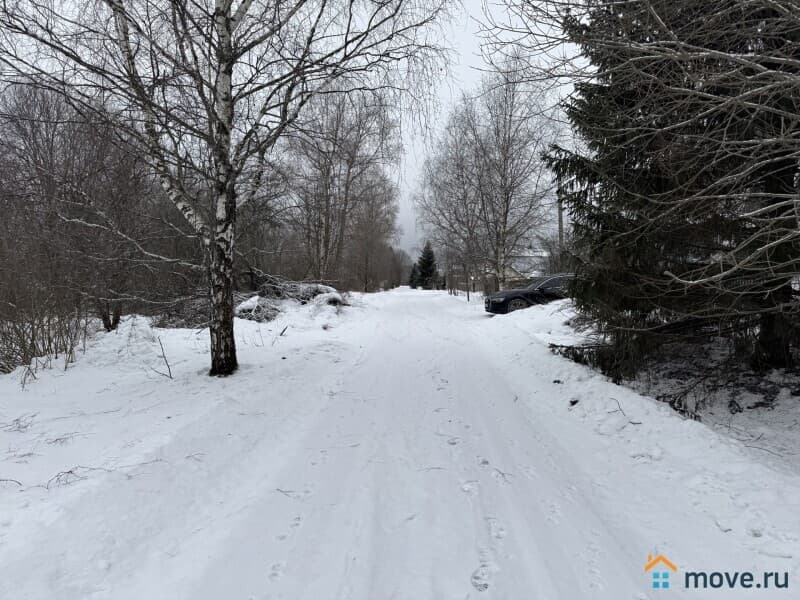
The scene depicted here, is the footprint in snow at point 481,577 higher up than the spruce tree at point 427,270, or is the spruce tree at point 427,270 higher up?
the spruce tree at point 427,270

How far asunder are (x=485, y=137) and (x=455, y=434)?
53.4 ft

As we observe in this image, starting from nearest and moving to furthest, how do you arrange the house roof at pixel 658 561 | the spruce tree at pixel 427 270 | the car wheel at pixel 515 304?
the house roof at pixel 658 561 → the car wheel at pixel 515 304 → the spruce tree at pixel 427 270

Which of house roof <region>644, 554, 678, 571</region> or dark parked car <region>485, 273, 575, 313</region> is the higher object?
dark parked car <region>485, 273, 575, 313</region>

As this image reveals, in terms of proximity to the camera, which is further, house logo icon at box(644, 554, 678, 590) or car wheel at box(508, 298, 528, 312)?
car wheel at box(508, 298, 528, 312)

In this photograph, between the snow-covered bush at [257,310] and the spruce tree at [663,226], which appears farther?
the snow-covered bush at [257,310]

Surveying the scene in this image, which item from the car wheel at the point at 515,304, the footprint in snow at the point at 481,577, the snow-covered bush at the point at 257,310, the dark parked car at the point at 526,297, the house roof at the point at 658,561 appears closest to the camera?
the footprint in snow at the point at 481,577

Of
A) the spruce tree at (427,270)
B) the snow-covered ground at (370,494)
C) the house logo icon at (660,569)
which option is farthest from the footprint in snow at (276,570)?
the spruce tree at (427,270)

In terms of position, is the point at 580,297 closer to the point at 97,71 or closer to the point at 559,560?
the point at 559,560

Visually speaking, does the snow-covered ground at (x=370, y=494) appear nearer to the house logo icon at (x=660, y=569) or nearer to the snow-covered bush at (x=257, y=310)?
the house logo icon at (x=660, y=569)

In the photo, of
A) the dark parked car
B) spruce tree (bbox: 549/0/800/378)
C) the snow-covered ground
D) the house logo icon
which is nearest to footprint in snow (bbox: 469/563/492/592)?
the snow-covered ground

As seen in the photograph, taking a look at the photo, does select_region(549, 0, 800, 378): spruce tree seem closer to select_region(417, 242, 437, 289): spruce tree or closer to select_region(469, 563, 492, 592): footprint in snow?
select_region(469, 563, 492, 592): footprint in snow

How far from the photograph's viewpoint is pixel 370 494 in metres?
2.77

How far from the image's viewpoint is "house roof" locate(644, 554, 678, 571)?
2.10 meters

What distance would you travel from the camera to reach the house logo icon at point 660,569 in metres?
1.99
